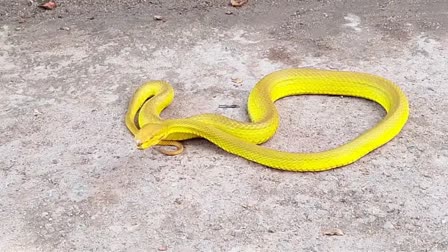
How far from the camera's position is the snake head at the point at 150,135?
4.62 meters

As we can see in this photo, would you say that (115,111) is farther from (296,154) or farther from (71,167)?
(296,154)

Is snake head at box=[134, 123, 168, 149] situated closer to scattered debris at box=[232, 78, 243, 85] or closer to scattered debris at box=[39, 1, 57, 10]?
scattered debris at box=[232, 78, 243, 85]

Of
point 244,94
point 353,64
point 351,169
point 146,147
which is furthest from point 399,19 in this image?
point 146,147

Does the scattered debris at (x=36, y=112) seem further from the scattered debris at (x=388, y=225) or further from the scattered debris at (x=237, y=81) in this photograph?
the scattered debris at (x=388, y=225)

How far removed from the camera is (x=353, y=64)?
Answer: 6.00 metres

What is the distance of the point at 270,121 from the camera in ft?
16.0

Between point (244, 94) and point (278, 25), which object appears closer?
point (244, 94)

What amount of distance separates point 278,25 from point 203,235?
3035 millimetres

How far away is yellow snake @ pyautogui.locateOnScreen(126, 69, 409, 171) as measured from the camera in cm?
460

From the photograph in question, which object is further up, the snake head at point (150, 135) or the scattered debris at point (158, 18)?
the snake head at point (150, 135)

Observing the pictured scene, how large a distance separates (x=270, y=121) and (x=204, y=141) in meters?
0.47

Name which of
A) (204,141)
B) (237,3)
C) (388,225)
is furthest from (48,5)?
(388,225)

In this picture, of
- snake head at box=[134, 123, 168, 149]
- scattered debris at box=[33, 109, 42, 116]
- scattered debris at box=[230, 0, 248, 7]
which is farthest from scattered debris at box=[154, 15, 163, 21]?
snake head at box=[134, 123, 168, 149]

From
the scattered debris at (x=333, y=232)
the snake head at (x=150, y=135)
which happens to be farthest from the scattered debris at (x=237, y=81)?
the scattered debris at (x=333, y=232)
